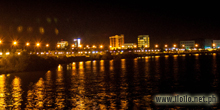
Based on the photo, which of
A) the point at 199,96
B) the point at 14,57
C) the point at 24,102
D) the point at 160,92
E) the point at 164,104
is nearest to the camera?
the point at 164,104

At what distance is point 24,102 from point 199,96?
10975 millimetres

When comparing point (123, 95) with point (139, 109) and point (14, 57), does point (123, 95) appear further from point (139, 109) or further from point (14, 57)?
point (14, 57)

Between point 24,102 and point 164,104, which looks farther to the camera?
point 24,102

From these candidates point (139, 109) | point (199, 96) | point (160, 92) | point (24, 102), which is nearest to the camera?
point (139, 109)

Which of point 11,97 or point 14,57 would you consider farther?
point 14,57

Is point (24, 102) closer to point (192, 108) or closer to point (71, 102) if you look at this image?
point (71, 102)

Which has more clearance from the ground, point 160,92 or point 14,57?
point 14,57

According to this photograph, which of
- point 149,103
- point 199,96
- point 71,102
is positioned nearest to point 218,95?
point 199,96

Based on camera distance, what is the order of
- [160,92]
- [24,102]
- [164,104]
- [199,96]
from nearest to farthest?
[164,104] < [24,102] < [199,96] < [160,92]

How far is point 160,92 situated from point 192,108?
4.54 m

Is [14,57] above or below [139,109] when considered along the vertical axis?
above

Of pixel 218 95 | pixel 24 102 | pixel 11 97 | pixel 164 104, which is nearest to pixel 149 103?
pixel 164 104

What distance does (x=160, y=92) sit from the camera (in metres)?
17.4

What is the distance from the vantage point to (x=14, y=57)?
40.6 metres
